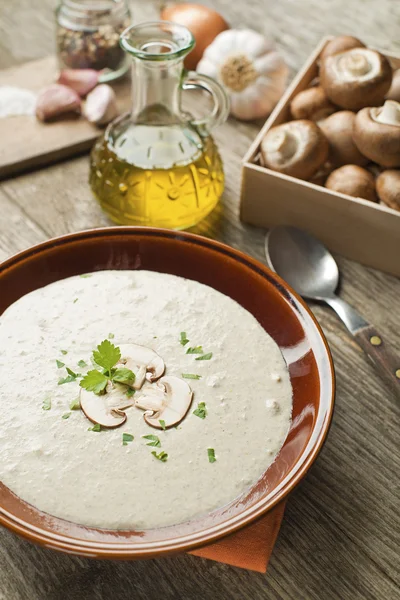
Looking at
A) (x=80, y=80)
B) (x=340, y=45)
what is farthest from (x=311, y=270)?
(x=80, y=80)

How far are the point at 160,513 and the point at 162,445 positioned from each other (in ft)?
0.33

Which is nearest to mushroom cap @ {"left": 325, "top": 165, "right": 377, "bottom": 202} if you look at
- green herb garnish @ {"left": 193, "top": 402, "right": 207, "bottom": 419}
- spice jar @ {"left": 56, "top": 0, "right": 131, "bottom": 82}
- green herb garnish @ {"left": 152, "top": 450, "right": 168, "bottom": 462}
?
green herb garnish @ {"left": 193, "top": 402, "right": 207, "bottom": 419}

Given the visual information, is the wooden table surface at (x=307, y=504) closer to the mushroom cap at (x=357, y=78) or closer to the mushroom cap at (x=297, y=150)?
the mushroom cap at (x=297, y=150)

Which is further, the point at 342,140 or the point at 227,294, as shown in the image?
the point at 342,140

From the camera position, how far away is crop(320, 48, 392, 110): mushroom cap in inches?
57.2

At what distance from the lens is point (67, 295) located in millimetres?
1204

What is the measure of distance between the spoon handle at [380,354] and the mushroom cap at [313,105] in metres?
0.54

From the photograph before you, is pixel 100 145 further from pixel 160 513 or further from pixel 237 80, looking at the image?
pixel 160 513

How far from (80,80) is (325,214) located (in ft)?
2.59

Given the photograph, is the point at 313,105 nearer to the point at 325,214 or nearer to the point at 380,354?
the point at 325,214

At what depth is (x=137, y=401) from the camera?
3.37ft

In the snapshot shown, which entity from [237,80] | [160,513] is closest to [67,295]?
[160,513]

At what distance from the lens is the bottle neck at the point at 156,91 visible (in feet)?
4.33

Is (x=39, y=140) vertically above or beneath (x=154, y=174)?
beneath
